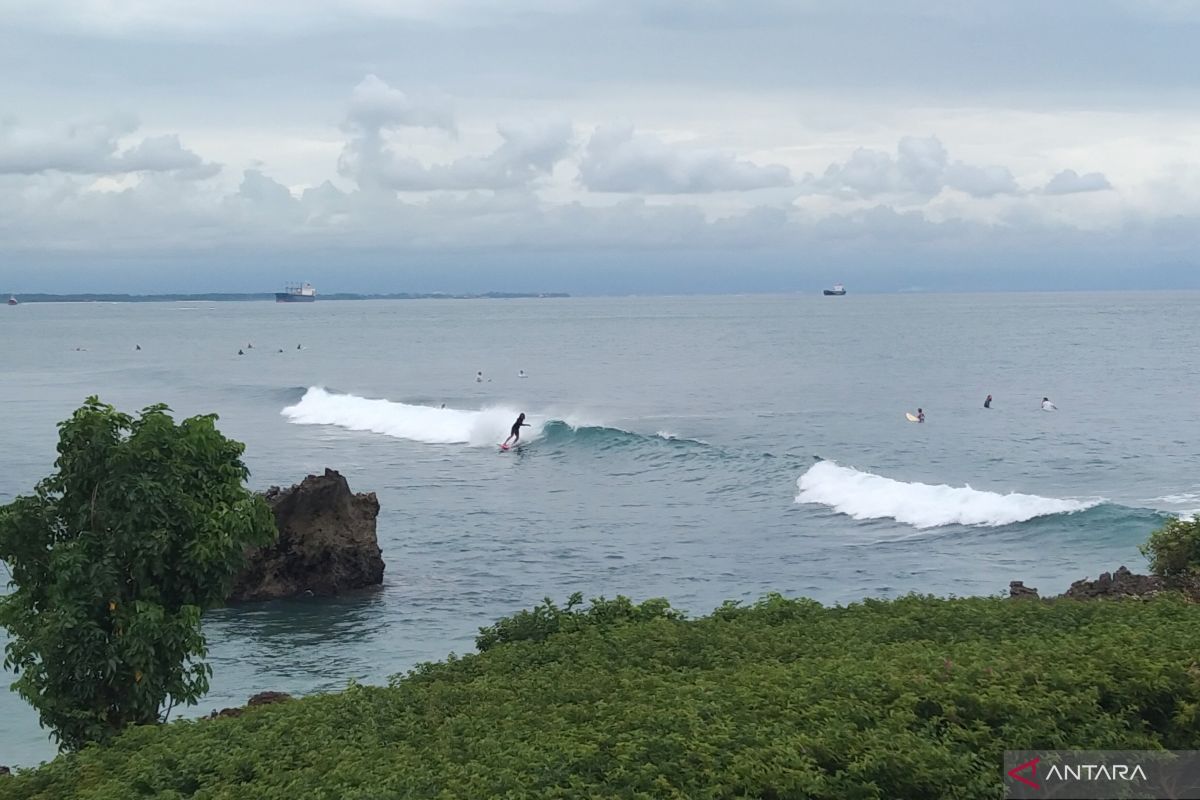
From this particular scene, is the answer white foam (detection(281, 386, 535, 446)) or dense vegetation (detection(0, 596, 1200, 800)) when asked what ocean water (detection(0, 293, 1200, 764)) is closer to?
white foam (detection(281, 386, 535, 446))

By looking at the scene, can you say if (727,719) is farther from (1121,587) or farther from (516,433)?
(516,433)

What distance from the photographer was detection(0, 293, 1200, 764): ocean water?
26344 millimetres

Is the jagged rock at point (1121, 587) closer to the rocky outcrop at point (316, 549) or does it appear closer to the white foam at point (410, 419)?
the rocky outcrop at point (316, 549)

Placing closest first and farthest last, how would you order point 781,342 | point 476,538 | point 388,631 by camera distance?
point 388,631, point 476,538, point 781,342

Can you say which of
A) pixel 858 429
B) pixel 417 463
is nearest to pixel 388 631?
pixel 417 463

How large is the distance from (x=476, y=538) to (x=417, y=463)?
16549mm

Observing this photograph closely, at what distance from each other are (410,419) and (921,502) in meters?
34.9

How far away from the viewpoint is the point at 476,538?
33250 mm

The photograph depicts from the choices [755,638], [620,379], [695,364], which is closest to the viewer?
[755,638]

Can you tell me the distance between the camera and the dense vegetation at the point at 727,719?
8.43 m

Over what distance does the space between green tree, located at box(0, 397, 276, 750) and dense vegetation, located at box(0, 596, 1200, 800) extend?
108 centimetres

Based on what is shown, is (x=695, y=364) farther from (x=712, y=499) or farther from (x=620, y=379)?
(x=712, y=499)

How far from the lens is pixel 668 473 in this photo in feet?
150

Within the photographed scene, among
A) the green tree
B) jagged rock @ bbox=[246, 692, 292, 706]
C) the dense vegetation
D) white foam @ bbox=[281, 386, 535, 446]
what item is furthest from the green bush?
white foam @ bbox=[281, 386, 535, 446]
